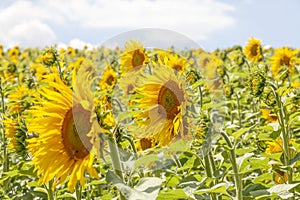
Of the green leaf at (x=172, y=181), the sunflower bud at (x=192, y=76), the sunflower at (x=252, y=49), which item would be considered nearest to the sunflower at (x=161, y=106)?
the sunflower bud at (x=192, y=76)

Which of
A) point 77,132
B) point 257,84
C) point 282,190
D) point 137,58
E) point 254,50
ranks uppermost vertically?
point 254,50

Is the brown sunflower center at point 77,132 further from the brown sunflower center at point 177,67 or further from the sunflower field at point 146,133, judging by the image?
the brown sunflower center at point 177,67

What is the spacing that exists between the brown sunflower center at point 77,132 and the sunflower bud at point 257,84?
1.11m

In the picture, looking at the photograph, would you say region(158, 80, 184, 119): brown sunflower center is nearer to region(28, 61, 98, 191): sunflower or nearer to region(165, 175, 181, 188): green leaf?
region(165, 175, 181, 188): green leaf

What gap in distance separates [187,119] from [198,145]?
0.13 m

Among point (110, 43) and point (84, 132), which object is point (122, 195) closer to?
point (84, 132)

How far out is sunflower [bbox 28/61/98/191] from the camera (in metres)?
1.81

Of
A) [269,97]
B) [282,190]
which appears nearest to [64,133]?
[282,190]

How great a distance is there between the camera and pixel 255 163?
2.35m

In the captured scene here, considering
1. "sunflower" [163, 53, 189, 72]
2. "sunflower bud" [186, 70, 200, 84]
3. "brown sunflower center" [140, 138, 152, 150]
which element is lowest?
"brown sunflower center" [140, 138, 152, 150]

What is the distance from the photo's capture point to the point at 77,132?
1871 millimetres

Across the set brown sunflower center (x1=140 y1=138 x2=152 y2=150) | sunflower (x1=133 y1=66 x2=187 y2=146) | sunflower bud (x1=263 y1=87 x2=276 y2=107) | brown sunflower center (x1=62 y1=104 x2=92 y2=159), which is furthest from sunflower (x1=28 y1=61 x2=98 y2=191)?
sunflower bud (x1=263 y1=87 x2=276 y2=107)

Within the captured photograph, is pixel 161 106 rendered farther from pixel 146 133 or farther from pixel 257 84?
pixel 257 84

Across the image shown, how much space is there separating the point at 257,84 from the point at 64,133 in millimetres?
1136
